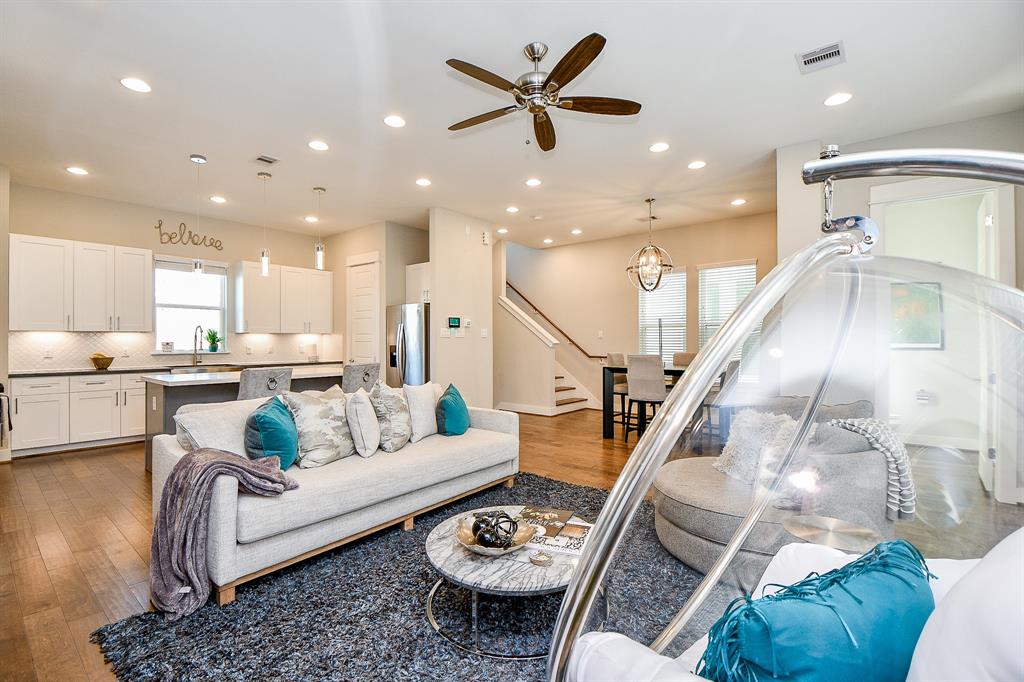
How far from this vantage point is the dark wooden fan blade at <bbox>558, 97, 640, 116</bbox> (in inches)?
107

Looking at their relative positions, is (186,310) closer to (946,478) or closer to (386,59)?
(386,59)

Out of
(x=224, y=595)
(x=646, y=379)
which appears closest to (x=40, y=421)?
(x=224, y=595)

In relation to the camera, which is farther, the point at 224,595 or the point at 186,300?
the point at 186,300

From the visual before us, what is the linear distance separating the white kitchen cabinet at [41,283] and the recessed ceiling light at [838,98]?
7358 millimetres

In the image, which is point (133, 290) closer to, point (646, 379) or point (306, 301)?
point (306, 301)

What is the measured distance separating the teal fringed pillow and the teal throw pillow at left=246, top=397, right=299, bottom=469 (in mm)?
2471

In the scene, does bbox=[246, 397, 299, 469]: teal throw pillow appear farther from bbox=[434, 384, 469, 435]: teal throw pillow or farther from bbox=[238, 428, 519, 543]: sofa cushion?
bbox=[434, 384, 469, 435]: teal throw pillow

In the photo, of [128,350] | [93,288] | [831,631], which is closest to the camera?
[831,631]

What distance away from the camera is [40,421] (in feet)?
16.0

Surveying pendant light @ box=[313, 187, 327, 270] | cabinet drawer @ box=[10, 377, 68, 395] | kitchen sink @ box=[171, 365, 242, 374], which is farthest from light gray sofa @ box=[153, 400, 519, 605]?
cabinet drawer @ box=[10, 377, 68, 395]

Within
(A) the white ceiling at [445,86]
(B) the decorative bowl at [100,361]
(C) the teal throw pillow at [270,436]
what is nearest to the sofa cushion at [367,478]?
(C) the teal throw pillow at [270,436]

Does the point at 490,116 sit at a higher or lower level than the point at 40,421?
higher

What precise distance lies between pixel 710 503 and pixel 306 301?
7.20m

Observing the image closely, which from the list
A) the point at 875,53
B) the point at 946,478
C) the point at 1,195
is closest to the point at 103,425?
the point at 1,195
